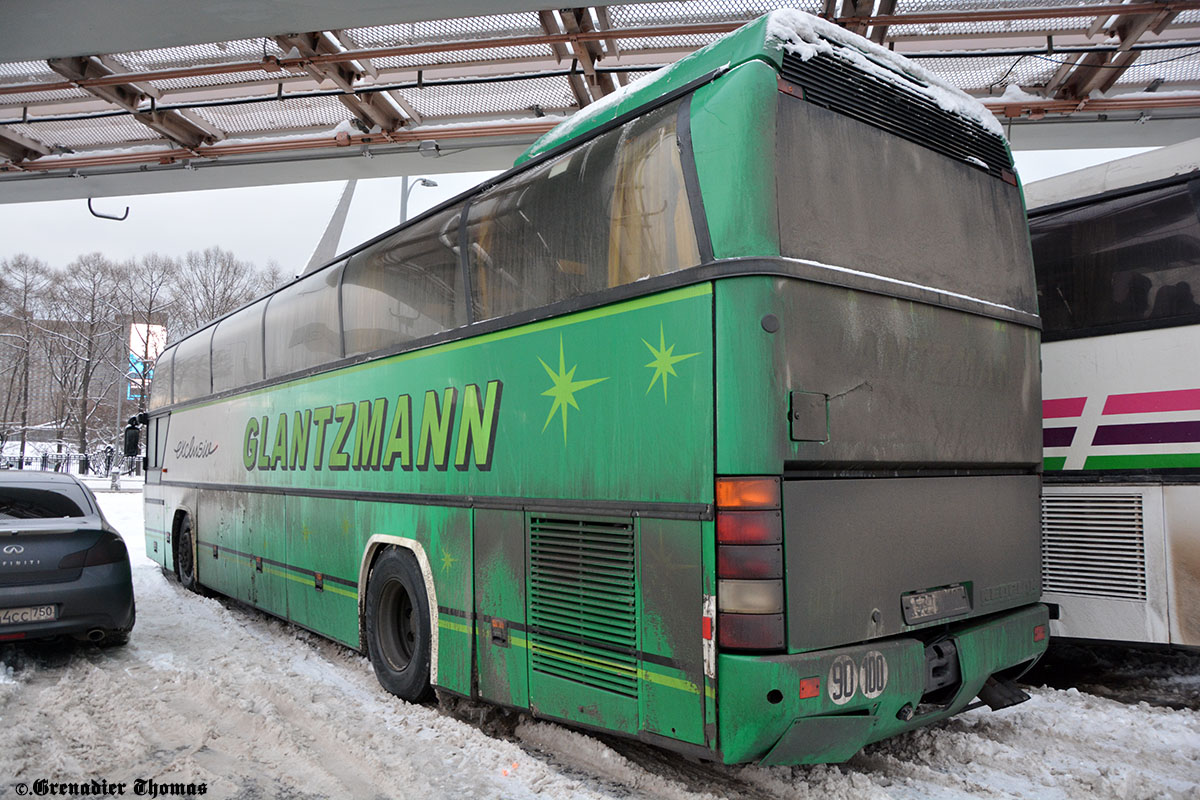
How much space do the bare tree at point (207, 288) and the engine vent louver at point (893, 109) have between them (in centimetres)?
4476

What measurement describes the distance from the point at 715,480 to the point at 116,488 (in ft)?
110

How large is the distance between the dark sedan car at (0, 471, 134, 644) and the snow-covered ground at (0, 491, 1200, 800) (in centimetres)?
39

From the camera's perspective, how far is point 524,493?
453 centimetres

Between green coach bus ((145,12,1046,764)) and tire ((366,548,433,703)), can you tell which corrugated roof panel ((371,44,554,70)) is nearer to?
green coach bus ((145,12,1046,764))

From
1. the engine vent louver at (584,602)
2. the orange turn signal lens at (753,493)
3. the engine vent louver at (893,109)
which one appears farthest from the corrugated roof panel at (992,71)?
the engine vent louver at (584,602)

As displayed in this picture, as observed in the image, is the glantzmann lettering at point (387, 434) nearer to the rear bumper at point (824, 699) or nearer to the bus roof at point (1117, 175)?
the rear bumper at point (824, 699)

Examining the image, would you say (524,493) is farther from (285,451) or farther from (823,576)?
(285,451)

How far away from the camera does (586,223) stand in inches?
169

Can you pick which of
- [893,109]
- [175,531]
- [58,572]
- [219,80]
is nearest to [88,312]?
[175,531]

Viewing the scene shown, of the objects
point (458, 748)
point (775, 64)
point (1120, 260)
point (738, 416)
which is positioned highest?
point (775, 64)

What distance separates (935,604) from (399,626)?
3.79 m

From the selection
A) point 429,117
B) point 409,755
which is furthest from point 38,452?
point 409,755

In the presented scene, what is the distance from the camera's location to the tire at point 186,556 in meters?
10.4

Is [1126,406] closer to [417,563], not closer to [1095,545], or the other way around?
[1095,545]
